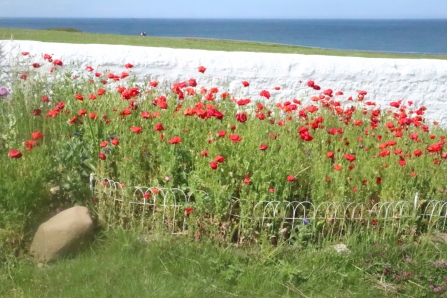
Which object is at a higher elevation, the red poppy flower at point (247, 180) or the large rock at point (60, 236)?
the red poppy flower at point (247, 180)

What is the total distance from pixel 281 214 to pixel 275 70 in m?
4.69

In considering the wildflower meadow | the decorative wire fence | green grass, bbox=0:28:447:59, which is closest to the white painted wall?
the wildflower meadow

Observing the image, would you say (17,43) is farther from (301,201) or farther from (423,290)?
(423,290)

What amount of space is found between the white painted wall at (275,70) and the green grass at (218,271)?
4648 millimetres

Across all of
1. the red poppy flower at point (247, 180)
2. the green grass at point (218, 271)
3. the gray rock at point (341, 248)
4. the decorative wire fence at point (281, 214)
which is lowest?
the green grass at point (218, 271)

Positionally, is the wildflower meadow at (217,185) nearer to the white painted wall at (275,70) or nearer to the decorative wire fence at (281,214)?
the decorative wire fence at (281,214)

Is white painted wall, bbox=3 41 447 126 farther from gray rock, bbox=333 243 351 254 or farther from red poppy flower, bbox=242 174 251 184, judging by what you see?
gray rock, bbox=333 243 351 254

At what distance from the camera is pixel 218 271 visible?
3961 millimetres

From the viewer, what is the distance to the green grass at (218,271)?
3.72m

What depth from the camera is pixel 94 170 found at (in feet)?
15.2

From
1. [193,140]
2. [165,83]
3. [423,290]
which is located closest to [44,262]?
[193,140]

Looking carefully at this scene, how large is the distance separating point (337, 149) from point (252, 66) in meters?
3.45

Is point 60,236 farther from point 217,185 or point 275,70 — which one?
point 275,70

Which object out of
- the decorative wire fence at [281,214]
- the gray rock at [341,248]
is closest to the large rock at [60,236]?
the decorative wire fence at [281,214]
